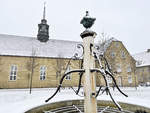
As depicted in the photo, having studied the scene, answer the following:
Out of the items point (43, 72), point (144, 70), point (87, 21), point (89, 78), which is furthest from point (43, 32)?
point (144, 70)

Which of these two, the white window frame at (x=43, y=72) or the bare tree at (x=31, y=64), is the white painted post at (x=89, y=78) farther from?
the white window frame at (x=43, y=72)

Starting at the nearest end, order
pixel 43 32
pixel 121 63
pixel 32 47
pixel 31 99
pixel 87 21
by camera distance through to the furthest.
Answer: pixel 87 21, pixel 31 99, pixel 32 47, pixel 43 32, pixel 121 63

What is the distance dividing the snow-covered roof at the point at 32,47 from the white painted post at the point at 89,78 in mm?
18829

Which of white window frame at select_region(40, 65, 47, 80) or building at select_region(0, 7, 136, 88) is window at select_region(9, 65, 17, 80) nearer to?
building at select_region(0, 7, 136, 88)

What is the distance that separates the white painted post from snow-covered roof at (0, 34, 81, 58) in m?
18.8

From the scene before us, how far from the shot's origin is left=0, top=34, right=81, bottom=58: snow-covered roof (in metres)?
20.5

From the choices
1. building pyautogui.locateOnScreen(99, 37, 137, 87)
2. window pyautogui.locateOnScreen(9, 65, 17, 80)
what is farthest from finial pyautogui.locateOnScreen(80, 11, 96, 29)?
building pyautogui.locateOnScreen(99, 37, 137, 87)

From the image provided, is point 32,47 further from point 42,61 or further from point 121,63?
Answer: point 121,63

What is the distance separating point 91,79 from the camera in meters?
2.69

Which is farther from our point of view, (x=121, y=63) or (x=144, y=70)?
(x=144, y=70)

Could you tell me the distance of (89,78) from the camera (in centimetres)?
266

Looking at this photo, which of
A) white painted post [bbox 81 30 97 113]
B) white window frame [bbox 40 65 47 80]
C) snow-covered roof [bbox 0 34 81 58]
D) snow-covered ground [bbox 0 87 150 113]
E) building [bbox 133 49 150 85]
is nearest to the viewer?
white painted post [bbox 81 30 97 113]

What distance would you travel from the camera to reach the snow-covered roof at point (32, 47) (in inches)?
806

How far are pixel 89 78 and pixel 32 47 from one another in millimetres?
21942
